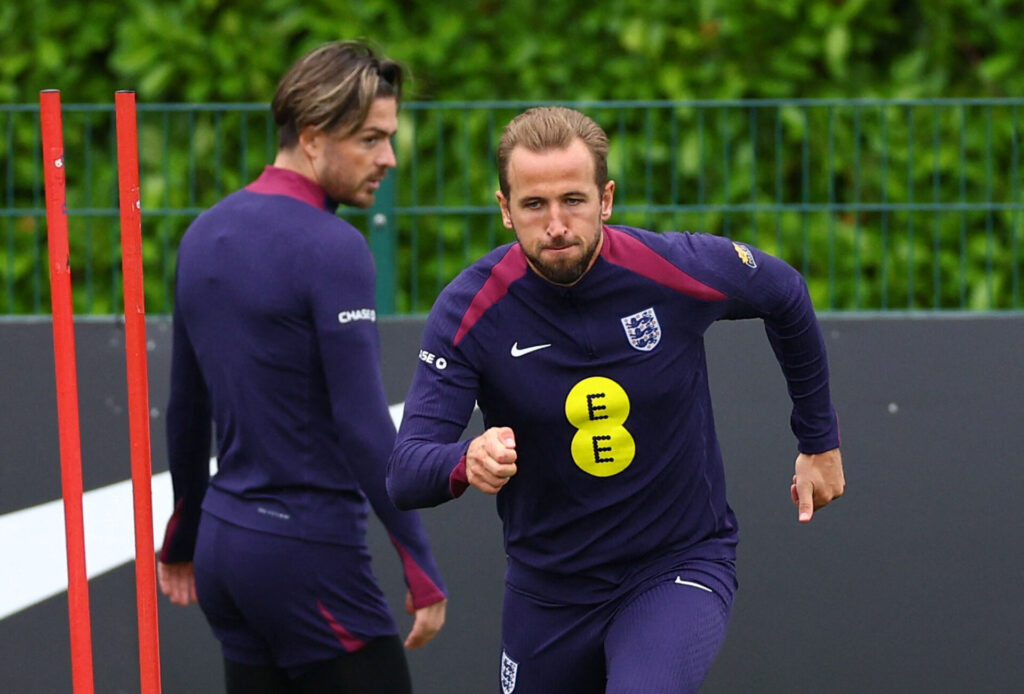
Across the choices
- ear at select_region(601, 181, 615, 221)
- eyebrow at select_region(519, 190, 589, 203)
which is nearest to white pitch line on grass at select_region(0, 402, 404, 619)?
ear at select_region(601, 181, 615, 221)

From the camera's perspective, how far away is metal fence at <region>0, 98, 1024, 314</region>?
5.83 m

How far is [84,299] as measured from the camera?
21.7 feet

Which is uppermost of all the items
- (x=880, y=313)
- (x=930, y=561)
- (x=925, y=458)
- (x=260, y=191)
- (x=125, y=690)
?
(x=260, y=191)

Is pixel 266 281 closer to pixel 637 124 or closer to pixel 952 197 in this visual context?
pixel 637 124

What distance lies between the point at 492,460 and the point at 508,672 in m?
0.97

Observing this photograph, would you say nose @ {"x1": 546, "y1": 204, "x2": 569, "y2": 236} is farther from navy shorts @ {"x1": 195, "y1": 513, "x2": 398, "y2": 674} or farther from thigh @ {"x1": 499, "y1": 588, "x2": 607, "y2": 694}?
navy shorts @ {"x1": 195, "y1": 513, "x2": 398, "y2": 674}

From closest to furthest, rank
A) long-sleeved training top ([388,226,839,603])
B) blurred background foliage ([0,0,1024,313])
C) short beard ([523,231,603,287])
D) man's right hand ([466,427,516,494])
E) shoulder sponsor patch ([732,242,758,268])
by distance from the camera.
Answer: man's right hand ([466,427,516,494]), short beard ([523,231,603,287]), long-sleeved training top ([388,226,839,603]), shoulder sponsor patch ([732,242,758,268]), blurred background foliage ([0,0,1024,313])

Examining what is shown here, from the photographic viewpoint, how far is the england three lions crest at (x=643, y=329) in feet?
11.4

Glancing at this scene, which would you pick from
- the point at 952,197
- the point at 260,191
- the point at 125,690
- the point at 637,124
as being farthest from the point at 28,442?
the point at 952,197

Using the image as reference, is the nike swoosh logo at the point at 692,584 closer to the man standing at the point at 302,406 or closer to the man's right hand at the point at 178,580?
the man standing at the point at 302,406

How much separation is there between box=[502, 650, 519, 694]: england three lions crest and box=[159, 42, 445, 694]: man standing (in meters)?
0.21

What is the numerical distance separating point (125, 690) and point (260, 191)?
247 centimetres

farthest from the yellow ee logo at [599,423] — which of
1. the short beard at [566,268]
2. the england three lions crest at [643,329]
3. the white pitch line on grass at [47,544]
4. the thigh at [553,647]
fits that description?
the white pitch line on grass at [47,544]

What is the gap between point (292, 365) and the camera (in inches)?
144
